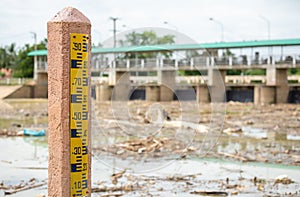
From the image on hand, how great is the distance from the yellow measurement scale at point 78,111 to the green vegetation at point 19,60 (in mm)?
70848

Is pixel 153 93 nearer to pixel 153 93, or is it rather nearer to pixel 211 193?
pixel 153 93

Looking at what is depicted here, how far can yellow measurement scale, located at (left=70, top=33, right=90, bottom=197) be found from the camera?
4125 millimetres

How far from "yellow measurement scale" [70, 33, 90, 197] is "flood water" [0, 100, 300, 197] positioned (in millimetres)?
5916

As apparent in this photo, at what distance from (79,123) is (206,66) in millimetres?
42336

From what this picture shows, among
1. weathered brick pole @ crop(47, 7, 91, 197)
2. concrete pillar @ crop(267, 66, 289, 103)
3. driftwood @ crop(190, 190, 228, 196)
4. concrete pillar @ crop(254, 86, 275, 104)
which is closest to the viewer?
weathered brick pole @ crop(47, 7, 91, 197)

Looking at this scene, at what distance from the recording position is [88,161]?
425 centimetres

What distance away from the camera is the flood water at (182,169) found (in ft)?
35.3

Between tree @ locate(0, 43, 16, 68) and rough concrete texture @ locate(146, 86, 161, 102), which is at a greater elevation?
tree @ locate(0, 43, 16, 68)

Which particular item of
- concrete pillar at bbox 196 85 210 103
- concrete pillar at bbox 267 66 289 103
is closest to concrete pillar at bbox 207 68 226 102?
concrete pillar at bbox 196 85 210 103

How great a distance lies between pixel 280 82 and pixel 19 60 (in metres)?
45.7

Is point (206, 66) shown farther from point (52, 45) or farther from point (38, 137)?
point (52, 45)

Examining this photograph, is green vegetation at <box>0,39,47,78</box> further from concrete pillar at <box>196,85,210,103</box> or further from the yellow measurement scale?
the yellow measurement scale

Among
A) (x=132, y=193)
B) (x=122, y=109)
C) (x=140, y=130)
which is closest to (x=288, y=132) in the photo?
(x=140, y=130)

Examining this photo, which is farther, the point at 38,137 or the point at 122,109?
the point at 122,109
